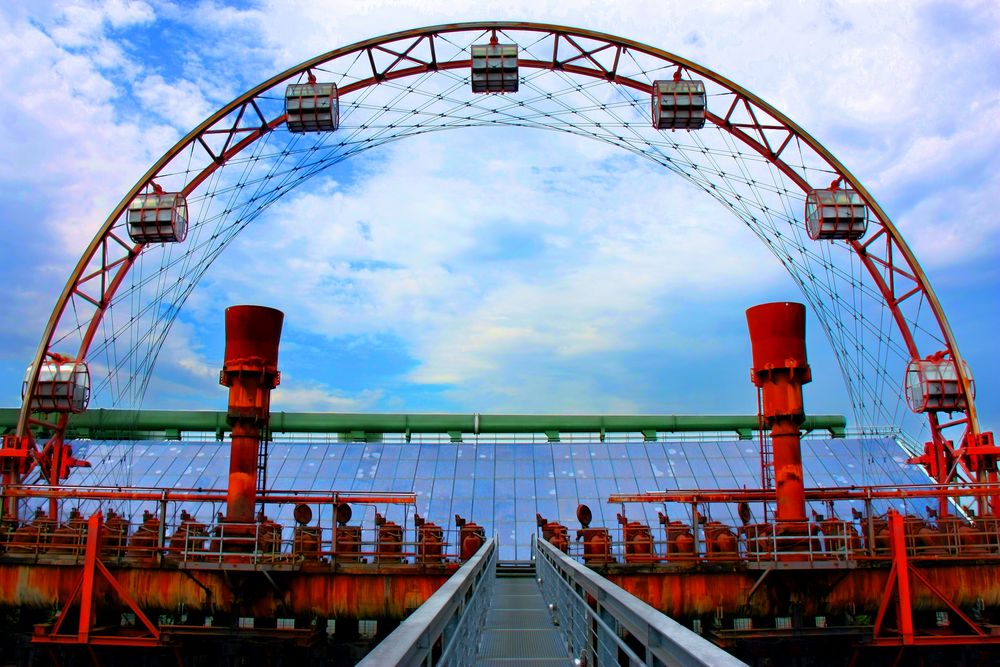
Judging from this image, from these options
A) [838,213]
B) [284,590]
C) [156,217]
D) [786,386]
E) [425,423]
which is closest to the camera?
[284,590]

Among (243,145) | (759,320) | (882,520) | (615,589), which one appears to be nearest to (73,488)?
(243,145)

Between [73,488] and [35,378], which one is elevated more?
[35,378]

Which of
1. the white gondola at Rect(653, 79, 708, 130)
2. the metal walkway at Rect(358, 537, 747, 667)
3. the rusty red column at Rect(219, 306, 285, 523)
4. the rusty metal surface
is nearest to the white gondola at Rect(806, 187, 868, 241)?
the white gondola at Rect(653, 79, 708, 130)

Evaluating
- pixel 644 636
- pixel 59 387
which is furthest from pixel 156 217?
pixel 644 636

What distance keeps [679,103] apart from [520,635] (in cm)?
2457

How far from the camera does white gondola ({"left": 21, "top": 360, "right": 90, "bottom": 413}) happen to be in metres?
31.0

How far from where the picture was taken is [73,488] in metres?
24.5

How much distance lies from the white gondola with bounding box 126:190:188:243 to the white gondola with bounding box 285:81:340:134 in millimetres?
5696

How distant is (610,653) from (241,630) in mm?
17709

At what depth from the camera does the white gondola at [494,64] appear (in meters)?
31.6

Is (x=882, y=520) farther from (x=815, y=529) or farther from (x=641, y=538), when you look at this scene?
(x=641, y=538)

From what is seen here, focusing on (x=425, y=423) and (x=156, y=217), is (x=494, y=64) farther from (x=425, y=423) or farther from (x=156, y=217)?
(x=425, y=423)

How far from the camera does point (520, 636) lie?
13438mm

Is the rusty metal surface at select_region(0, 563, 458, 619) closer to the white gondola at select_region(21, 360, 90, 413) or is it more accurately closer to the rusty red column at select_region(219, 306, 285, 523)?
the rusty red column at select_region(219, 306, 285, 523)
